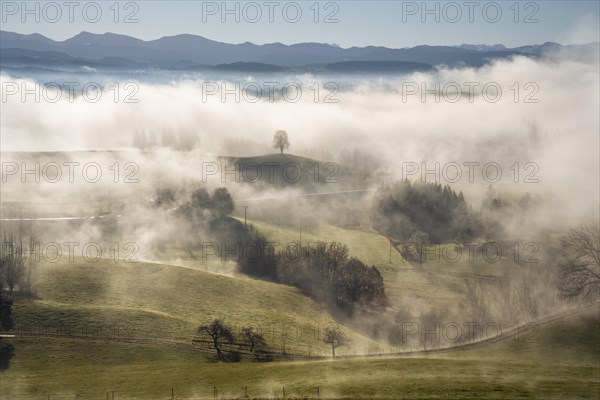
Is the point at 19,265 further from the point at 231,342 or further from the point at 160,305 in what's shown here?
the point at 231,342

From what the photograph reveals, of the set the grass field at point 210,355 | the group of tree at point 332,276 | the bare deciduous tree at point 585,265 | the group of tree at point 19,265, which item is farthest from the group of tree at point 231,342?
the bare deciduous tree at point 585,265

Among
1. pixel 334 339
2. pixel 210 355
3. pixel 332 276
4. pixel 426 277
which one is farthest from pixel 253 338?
pixel 426 277

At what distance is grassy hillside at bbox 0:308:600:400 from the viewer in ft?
235

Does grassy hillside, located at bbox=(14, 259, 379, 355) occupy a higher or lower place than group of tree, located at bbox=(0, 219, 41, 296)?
lower

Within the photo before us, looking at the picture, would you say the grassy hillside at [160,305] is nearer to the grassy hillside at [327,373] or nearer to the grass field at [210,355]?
the grass field at [210,355]

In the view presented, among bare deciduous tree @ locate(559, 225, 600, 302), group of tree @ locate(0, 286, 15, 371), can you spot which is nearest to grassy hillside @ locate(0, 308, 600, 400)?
group of tree @ locate(0, 286, 15, 371)

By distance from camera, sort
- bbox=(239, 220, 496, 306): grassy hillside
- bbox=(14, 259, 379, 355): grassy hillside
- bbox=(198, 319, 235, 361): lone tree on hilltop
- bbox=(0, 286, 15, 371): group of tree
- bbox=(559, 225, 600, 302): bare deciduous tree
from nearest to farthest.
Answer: bbox=(0, 286, 15, 371): group of tree, bbox=(198, 319, 235, 361): lone tree on hilltop, bbox=(559, 225, 600, 302): bare deciduous tree, bbox=(14, 259, 379, 355): grassy hillside, bbox=(239, 220, 496, 306): grassy hillside

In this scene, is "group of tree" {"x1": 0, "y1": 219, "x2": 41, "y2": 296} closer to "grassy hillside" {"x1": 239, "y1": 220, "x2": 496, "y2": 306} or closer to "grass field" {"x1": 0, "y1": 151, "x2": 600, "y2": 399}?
"grass field" {"x1": 0, "y1": 151, "x2": 600, "y2": 399}

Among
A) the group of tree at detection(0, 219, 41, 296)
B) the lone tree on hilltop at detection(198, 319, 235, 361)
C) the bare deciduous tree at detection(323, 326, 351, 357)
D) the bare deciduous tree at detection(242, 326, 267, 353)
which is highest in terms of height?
the group of tree at detection(0, 219, 41, 296)

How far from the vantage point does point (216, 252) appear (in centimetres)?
18712

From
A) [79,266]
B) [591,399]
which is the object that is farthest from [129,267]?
[591,399]

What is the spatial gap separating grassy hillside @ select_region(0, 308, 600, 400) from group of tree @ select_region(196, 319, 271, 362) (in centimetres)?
464

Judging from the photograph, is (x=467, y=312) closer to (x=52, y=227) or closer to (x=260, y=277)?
(x=260, y=277)

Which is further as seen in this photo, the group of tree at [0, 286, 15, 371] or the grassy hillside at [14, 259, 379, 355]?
the grassy hillside at [14, 259, 379, 355]
